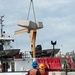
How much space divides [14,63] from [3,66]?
810 millimetres

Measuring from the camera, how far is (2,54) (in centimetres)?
2317

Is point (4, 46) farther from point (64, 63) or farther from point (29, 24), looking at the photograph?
point (64, 63)

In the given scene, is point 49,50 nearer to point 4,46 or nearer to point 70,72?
point 4,46

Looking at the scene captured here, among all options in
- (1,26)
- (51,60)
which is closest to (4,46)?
(1,26)

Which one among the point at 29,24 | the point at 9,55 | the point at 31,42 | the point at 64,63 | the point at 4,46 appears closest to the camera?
the point at 64,63

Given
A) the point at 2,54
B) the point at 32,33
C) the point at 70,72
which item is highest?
the point at 32,33

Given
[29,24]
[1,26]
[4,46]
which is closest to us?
[29,24]

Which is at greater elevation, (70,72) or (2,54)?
(2,54)

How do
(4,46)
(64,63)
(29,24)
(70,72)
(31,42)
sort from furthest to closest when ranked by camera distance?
(4,46), (31,42), (29,24), (64,63), (70,72)

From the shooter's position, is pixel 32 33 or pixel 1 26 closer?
pixel 32 33

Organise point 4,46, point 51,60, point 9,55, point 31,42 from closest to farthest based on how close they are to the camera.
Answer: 1. point 51,60
2. point 9,55
3. point 31,42
4. point 4,46

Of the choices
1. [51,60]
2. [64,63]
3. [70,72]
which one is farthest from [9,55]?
[70,72]

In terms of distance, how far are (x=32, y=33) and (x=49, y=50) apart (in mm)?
1804

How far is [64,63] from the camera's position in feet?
49.3
